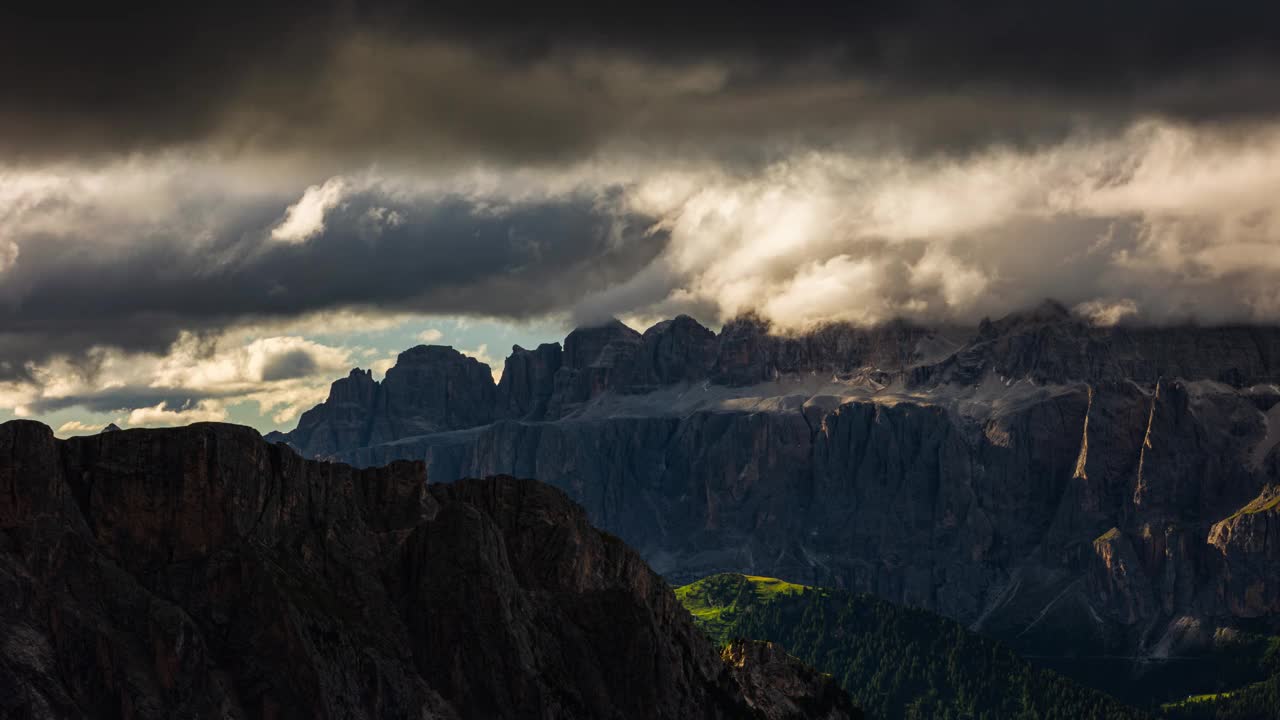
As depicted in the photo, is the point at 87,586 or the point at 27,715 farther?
the point at 87,586

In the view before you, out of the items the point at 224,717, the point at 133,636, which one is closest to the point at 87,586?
the point at 133,636

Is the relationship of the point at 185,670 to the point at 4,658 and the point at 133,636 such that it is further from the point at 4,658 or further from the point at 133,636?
the point at 4,658

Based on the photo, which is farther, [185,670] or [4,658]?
[185,670]

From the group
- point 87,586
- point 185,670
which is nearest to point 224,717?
point 185,670

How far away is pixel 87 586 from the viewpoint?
199500 millimetres

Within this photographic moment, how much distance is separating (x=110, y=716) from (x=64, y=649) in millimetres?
8467

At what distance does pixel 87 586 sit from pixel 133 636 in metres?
7.37

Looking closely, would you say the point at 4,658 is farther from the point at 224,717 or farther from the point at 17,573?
the point at 224,717

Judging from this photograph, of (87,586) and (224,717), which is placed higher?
(87,586)

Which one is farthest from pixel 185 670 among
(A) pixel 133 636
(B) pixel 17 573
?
(B) pixel 17 573

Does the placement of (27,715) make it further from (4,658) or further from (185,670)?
(185,670)

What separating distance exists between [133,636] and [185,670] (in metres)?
6.63

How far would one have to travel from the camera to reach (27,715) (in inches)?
7101

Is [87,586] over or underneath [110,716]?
over
